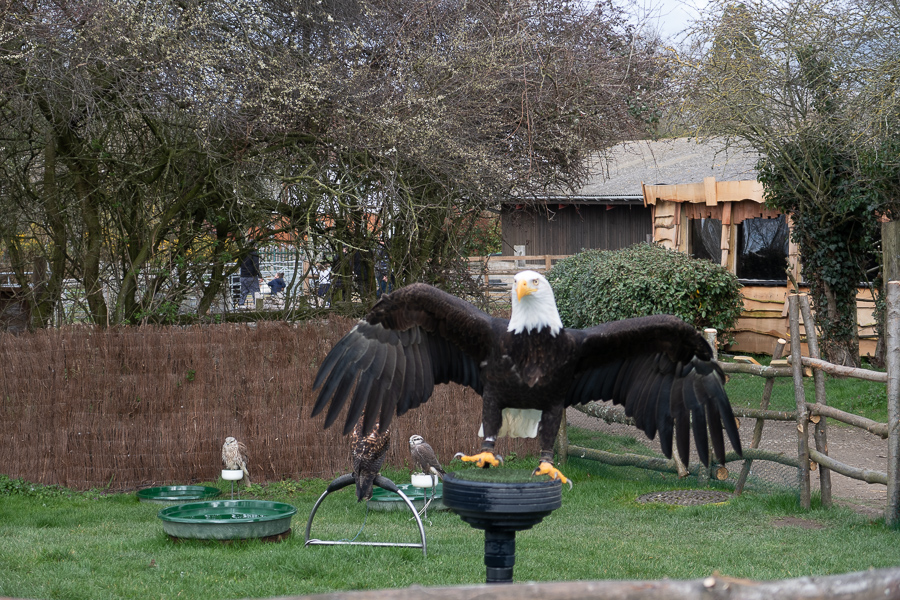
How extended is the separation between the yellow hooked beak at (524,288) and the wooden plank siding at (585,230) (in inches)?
546

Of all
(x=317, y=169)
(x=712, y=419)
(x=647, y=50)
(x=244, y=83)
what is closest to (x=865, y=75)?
(x=647, y=50)

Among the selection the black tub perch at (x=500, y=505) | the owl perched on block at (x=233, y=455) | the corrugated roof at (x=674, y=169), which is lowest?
the owl perched on block at (x=233, y=455)

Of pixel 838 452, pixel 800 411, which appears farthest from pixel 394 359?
pixel 838 452

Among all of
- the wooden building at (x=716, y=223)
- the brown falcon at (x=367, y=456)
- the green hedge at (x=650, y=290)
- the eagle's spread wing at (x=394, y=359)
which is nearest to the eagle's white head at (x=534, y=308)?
the eagle's spread wing at (x=394, y=359)

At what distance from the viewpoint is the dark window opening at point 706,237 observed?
635 inches

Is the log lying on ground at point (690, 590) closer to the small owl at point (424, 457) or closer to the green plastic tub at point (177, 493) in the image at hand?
the small owl at point (424, 457)

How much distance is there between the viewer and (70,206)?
899cm

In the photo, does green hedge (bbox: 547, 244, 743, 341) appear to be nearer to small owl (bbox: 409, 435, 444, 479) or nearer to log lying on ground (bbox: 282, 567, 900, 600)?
small owl (bbox: 409, 435, 444, 479)

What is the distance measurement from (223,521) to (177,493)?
2120mm

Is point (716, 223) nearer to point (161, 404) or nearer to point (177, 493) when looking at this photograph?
point (161, 404)

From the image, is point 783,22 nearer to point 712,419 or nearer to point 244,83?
point 244,83

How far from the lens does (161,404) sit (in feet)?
26.5

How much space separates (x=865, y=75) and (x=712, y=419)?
7571mm

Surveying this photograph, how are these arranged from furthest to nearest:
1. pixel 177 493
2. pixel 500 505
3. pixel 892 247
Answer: pixel 892 247
pixel 177 493
pixel 500 505
